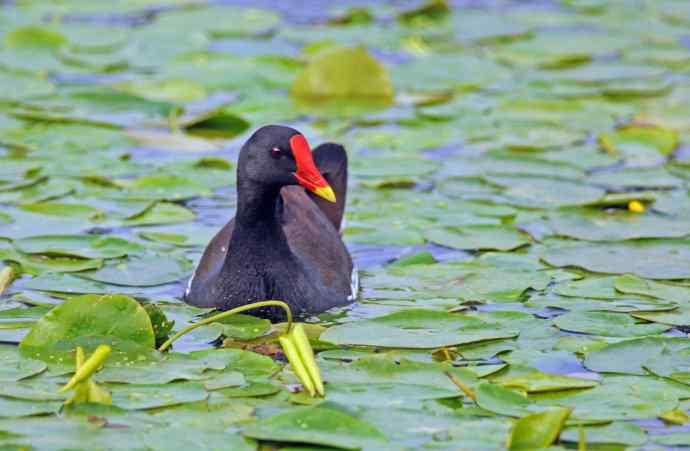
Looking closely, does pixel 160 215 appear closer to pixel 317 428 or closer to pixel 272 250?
pixel 272 250

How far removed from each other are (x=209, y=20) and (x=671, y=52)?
3314 millimetres

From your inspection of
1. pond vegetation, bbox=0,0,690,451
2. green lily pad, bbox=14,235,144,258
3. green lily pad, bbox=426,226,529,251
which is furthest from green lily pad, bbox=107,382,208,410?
green lily pad, bbox=426,226,529,251

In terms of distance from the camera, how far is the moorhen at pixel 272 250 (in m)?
5.43

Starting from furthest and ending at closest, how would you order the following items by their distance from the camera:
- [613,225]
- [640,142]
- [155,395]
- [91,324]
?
[640,142], [613,225], [91,324], [155,395]

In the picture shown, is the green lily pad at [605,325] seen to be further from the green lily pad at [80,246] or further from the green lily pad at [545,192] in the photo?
the green lily pad at [80,246]

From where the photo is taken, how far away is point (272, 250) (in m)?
5.62

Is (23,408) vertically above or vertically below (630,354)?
above

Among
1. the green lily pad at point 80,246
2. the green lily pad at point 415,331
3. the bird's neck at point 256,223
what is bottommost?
the green lily pad at point 415,331

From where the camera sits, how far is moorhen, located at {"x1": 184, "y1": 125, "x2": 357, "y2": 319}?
5.43m

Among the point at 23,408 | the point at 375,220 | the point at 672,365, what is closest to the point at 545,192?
the point at 375,220


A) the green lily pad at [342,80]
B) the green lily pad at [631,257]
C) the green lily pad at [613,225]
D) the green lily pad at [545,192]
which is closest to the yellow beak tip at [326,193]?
the green lily pad at [631,257]

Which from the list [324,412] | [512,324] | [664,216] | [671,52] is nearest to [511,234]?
[664,216]

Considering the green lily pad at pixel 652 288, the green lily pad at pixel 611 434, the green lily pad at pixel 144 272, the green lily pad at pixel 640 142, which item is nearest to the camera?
the green lily pad at pixel 611 434

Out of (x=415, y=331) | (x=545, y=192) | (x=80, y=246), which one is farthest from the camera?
(x=545, y=192)
